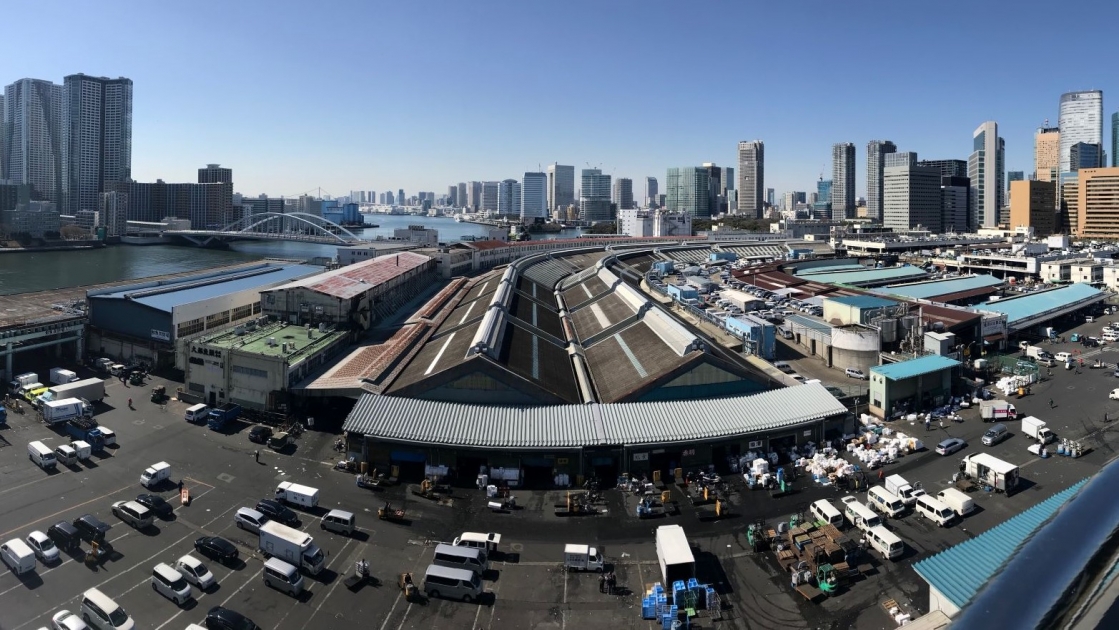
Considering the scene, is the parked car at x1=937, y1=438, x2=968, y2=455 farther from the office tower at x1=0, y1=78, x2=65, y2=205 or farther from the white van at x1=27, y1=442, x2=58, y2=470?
the office tower at x1=0, y1=78, x2=65, y2=205

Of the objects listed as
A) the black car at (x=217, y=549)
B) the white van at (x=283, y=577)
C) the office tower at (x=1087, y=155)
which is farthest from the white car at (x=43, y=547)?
the office tower at (x=1087, y=155)

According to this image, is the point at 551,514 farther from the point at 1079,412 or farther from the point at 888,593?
the point at 1079,412

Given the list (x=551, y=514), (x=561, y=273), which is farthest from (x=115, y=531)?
(x=561, y=273)

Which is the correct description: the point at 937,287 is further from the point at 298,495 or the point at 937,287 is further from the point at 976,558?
the point at 298,495

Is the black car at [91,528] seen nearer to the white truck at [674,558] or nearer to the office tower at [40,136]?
the white truck at [674,558]

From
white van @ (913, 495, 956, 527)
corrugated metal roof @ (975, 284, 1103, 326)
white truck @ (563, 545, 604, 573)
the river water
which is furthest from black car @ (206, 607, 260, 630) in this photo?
the river water

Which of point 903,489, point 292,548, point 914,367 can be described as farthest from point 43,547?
point 914,367
